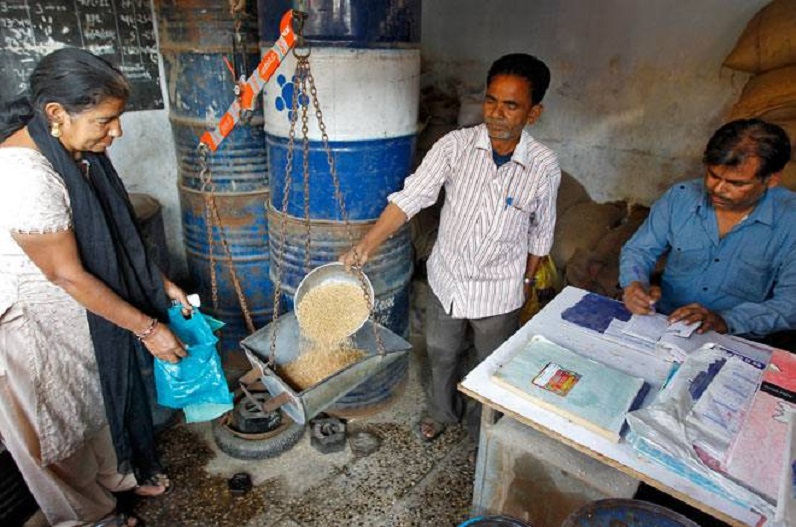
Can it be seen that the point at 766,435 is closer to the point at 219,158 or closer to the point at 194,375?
the point at 194,375

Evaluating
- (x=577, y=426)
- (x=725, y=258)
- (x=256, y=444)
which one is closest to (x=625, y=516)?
(x=577, y=426)

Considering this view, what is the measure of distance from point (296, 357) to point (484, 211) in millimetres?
1014

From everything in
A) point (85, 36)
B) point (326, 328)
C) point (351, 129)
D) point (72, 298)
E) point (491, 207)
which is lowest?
point (326, 328)

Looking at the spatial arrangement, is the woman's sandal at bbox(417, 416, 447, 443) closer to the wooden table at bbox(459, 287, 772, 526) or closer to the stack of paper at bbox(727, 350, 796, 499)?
the wooden table at bbox(459, 287, 772, 526)

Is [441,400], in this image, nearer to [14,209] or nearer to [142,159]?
[14,209]

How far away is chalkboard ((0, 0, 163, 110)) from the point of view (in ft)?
8.19

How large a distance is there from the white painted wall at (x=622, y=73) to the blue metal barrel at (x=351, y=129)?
1450 mm

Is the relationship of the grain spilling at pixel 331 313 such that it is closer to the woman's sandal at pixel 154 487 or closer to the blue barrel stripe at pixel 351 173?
the blue barrel stripe at pixel 351 173

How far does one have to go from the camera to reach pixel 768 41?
245 cm

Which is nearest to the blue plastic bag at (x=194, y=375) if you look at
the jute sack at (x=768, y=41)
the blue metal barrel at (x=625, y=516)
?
the blue metal barrel at (x=625, y=516)

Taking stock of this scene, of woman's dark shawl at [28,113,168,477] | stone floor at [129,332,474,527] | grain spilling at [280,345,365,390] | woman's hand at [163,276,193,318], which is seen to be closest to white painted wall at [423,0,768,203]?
stone floor at [129,332,474,527]

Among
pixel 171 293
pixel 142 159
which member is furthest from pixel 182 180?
pixel 171 293

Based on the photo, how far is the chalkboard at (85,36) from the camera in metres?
2.50

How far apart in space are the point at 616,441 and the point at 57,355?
1.86 m
